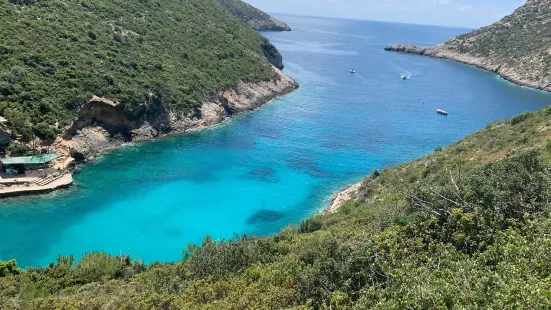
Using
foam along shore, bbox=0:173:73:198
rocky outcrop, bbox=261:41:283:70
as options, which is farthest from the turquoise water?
rocky outcrop, bbox=261:41:283:70

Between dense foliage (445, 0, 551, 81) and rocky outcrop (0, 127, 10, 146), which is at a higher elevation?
dense foliage (445, 0, 551, 81)

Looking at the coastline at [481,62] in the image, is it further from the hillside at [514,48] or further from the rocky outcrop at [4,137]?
the rocky outcrop at [4,137]

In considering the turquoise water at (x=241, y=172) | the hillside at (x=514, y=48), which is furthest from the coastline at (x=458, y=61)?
the turquoise water at (x=241, y=172)

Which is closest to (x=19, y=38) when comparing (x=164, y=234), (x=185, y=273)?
(x=164, y=234)

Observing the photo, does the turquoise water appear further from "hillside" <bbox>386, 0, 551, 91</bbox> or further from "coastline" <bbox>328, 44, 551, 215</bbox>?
"hillside" <bbox>386, 0, 551, 91</bbox>

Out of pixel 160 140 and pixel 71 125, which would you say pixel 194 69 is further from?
pixel 71 125

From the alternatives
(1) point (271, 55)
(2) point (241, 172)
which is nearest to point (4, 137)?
(2) point (241, 172)
